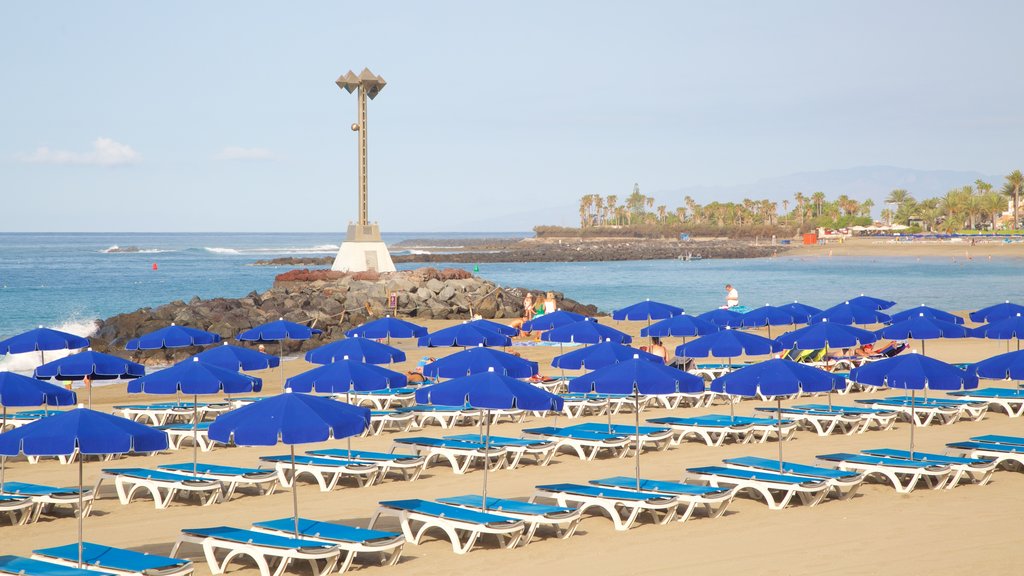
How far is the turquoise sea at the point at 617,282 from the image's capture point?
5397 centimetres

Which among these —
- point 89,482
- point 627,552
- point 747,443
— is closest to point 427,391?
point 627,552

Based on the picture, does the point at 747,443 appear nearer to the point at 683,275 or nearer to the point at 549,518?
the point at 549,518

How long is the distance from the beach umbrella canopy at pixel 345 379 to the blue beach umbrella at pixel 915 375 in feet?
17.3

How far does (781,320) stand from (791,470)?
11.1 meters

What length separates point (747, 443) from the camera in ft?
51.6

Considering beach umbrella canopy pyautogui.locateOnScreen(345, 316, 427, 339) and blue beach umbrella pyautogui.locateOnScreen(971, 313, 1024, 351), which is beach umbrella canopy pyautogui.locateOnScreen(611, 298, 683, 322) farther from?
blue beach umbrella pyautogui.locateOnScreen(971, 313, 1024, 351)

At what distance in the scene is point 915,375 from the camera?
12.1m

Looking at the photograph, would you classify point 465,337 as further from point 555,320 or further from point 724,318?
point 724,318

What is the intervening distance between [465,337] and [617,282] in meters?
56.2

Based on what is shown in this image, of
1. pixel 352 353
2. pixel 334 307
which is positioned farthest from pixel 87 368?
pixel 334 307

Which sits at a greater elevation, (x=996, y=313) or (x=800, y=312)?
(x=996, y=313)

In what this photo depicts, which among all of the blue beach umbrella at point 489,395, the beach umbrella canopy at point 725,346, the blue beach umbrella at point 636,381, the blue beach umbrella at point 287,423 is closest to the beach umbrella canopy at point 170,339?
the beach umbrella canopy at point 725,346

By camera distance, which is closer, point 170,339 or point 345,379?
point 345,379

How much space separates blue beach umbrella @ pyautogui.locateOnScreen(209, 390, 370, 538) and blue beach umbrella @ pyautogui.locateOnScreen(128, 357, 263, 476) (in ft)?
10.4
